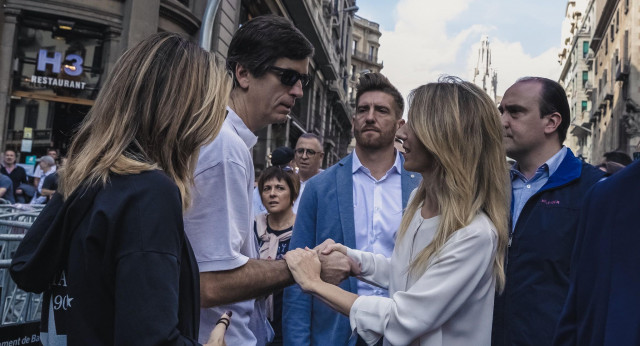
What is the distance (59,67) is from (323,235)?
12.2m

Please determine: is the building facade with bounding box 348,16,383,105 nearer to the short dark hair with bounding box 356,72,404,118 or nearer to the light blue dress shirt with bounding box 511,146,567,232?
the short dark hair with bounding box 356,72,404,118

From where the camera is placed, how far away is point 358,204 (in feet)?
12.4

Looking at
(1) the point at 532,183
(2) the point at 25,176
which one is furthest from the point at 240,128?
(2) the point at 25,176

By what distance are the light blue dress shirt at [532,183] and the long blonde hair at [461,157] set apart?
841mm

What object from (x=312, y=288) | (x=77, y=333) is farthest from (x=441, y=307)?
(x=77, y=333)

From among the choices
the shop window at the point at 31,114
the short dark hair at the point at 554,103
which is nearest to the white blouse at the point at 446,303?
the short dark hair at the point at 554,103

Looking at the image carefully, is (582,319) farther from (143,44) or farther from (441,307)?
(143,44)

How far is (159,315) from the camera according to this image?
1.50 m

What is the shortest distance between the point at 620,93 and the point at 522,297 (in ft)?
128

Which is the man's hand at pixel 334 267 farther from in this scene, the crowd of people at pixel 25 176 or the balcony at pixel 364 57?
the balcony at pixel 364 57

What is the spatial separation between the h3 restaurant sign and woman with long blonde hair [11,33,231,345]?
519 inches

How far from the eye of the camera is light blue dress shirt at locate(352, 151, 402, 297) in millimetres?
3629

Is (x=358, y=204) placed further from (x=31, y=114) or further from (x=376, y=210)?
(x=31, y=114)

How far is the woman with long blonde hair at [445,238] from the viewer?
2279mm
